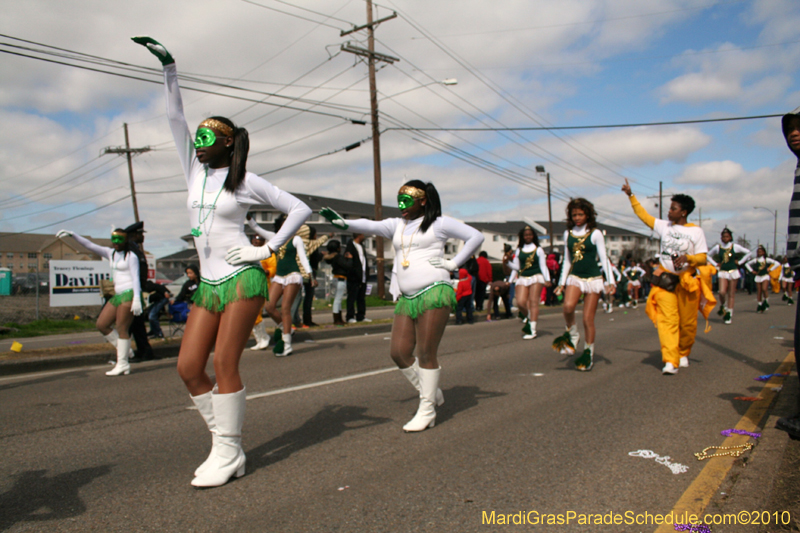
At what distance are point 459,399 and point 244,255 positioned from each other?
10.1 feet

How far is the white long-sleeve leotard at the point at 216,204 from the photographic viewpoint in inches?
149

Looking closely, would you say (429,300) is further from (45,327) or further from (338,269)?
(45,327)

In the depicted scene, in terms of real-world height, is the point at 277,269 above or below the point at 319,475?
above

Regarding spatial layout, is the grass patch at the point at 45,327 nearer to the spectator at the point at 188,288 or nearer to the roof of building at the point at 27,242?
the spectator at the point at 188,288

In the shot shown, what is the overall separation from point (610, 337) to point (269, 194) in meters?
9.10

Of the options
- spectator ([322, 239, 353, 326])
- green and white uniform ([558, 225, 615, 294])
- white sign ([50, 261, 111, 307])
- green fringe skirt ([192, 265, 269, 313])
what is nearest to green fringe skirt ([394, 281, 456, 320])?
green fringe skirt ([192, 265, 269, 313])

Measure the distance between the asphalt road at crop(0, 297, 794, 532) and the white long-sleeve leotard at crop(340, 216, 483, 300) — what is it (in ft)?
4.02

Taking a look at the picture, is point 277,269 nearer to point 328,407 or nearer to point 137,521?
point 328,407

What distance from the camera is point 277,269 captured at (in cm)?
932

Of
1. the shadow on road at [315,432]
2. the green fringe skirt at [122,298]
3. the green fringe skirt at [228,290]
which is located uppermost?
the green fringe skirt at [228,290]

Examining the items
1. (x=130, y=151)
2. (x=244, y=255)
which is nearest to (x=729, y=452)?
(x=244, y=255)

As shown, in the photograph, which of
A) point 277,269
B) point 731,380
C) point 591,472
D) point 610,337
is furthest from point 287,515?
point 610,337

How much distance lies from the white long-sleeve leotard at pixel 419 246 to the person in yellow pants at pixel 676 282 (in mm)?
3400

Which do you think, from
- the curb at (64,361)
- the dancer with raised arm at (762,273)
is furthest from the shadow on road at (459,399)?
→ the dancer with raised arm at (762,273)
